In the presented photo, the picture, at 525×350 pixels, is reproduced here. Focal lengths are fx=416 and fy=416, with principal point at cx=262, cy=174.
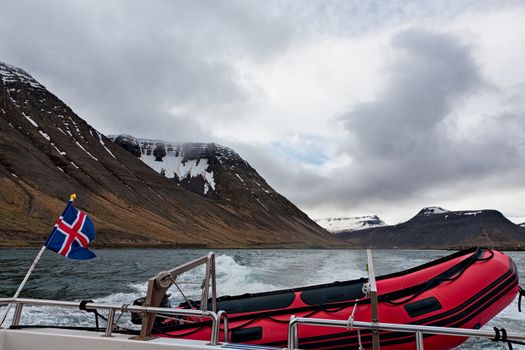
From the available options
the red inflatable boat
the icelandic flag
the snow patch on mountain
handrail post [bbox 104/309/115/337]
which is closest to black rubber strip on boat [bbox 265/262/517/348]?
the red inflatable boat

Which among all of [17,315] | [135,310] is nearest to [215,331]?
[135,310]

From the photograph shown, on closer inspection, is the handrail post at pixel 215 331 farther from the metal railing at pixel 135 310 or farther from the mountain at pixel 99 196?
the mountain at pixel 99 196

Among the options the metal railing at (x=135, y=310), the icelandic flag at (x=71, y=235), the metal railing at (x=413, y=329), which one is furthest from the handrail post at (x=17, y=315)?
the metal railing at (x=413, y=329)

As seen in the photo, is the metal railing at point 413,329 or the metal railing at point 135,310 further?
the metal railing at point 135,310

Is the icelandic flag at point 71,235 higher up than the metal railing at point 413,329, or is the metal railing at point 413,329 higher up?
the icelandic flag at point 71,235

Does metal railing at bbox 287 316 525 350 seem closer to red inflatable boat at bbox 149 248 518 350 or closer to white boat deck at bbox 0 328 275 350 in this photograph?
white boat deck at bbox 0 328 275 350

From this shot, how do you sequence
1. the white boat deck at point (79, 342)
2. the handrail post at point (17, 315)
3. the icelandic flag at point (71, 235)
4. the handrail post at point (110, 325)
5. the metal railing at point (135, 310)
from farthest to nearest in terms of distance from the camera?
the icelandic flag at point (71, 235)
the handrail post at point (17, 315)
the handrail post at point (110, 325)
the metal railing at point (135, 310)
the white boat deck at point (79, 342)

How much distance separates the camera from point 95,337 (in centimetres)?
431

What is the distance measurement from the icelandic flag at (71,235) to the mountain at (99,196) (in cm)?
6887

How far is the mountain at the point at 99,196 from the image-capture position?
86375mm

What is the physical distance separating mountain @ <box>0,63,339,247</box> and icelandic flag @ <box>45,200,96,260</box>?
6887 centimetres

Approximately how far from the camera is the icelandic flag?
5.61 metres

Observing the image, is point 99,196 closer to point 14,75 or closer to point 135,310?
point 14,75

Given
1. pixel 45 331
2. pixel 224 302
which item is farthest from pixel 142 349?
pixel 224 302
